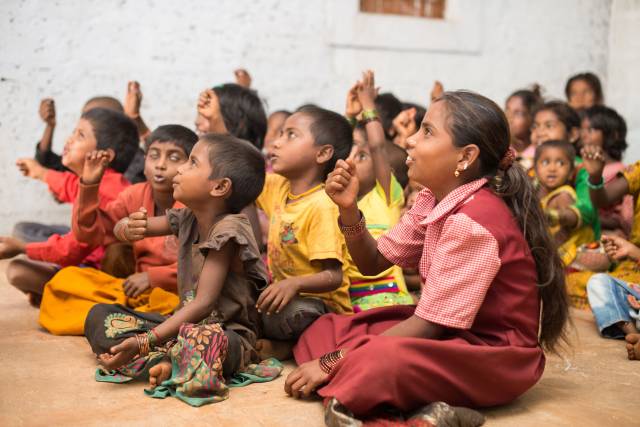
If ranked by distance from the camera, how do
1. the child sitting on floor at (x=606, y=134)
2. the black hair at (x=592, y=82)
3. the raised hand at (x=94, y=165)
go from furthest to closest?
the black hair at (x=592, y=82) < the child sitting on floor at (x=606, y=134) < the raised hand at (x=94, y=165)

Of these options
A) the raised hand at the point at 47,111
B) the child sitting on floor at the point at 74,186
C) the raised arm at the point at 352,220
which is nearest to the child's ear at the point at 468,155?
the raised arm at the point at 352,220

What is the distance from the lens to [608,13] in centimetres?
699

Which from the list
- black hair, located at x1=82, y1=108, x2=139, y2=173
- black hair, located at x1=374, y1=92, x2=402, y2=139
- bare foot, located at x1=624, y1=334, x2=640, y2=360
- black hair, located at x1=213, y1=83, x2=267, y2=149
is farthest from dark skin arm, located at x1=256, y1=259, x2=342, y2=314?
black hair, located at x1=374, y1=92, x2=402, y2=139

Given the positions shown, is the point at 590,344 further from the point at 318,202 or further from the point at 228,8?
the point at 228,8

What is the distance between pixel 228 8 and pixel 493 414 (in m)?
4.40

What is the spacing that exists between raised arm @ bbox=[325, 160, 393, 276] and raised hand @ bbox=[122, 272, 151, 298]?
110 centimetres

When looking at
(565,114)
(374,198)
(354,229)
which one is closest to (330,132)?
(374,198)

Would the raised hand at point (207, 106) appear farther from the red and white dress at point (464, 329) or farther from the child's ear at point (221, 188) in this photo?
the red and white dress at point (464, 329)

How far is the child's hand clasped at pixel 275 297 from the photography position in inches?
114

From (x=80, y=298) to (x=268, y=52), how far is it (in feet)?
10.7

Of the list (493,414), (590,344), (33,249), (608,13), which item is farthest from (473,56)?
(493,414)

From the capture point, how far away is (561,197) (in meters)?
4.58

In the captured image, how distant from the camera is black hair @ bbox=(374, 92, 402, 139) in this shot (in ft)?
16.1

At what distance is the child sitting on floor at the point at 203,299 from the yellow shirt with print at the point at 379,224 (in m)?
0.57
